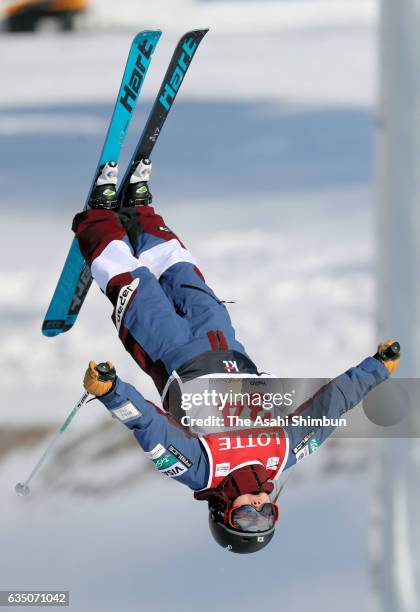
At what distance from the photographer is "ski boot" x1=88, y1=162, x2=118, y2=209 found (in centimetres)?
588

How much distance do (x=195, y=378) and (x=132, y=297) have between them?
1.79ft

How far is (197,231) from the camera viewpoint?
47.7 feet

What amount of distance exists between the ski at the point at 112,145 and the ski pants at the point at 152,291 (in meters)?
0.30

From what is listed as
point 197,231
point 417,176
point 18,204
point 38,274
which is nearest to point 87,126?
point 18,204

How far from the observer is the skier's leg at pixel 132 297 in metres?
5.48

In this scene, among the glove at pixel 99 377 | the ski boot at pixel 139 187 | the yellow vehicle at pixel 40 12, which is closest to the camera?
the glove at pixel 99 377

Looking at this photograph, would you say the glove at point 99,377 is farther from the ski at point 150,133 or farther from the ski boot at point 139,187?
the ski boot at point 139,187

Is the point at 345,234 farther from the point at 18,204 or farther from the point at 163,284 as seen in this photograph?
the point at 163,284

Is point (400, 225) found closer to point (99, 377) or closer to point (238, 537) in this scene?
point (238, 537)

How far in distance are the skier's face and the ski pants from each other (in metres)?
0.63

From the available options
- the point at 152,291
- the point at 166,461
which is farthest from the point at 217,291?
the point at 166,461

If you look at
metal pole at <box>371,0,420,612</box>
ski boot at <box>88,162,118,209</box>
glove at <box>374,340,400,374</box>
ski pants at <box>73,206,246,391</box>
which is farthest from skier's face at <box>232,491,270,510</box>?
ski boot at <box>88,162,118,209</box>
